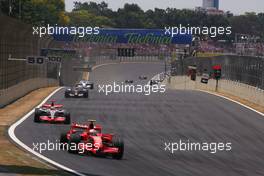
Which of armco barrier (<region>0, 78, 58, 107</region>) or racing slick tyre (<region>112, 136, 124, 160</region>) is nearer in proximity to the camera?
racing slick tyre (<region>112, 136, 124, 160</region>)

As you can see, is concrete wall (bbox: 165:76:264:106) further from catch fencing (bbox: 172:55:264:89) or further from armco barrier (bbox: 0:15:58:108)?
armco barrier (bbox: 0:15:58:108)

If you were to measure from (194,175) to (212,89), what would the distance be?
1937 inches

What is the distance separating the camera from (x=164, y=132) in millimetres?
30656

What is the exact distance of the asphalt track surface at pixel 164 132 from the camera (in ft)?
68.2

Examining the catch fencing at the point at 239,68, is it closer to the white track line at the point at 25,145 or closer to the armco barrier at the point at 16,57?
the armco barrier at the point at 16,57

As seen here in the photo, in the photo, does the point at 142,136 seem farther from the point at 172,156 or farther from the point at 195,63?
the point at 195,63

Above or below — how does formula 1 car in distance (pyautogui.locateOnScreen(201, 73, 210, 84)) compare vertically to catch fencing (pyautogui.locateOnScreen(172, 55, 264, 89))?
below

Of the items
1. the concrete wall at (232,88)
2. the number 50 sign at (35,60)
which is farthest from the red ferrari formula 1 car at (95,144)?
the number 50 sign at (35,60)

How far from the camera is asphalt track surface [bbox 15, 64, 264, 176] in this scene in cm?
2078

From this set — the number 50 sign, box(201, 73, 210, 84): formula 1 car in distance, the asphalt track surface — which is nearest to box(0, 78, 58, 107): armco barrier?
the number 50 sign

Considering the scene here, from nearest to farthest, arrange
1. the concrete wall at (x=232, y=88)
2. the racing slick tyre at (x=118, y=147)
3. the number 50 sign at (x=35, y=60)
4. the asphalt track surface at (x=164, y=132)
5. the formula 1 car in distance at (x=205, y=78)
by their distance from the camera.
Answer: the asphalt track surface at (x=164, y=132)
the racing slick tyre at (x=118, y=147)
the concrete wall at (x=232, y=88)
the number 50 sign at (x=35, y=60)
the formula 1 car in distance at (x=205, y=78)

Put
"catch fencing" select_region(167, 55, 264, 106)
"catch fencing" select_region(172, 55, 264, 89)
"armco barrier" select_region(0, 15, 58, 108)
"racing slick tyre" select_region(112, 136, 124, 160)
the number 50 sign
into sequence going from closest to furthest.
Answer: "racing slick tyre" select_region(112, 136, 124, 160), "armco barrier" select_region(0, 15, 58, 108), "catch fencing" select_region(167, 55, 264, 106), "catch fencing" select_region(172, 55, 264, 89), the number 50 sign

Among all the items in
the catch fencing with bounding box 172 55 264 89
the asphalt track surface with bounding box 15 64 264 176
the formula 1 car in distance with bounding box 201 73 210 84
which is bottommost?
the formula 1 car in distance with bounding box 201 73 210 84

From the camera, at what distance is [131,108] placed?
42750 millimetres
